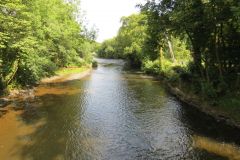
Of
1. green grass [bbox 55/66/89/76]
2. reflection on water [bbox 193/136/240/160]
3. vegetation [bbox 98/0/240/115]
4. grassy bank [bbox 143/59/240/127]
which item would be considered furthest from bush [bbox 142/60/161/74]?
reflection on water [bbox 193/136/240/160]

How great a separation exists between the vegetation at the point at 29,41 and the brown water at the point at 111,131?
3.83 meters

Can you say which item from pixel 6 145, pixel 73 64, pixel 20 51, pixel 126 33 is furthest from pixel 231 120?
pixel 126 33

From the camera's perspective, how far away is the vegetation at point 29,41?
76.9 feet

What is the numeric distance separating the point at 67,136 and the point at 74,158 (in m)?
3.51

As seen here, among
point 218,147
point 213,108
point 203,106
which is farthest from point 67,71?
point 218,147

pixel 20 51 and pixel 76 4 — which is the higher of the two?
pixel 76 4

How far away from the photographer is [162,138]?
60.5 feet

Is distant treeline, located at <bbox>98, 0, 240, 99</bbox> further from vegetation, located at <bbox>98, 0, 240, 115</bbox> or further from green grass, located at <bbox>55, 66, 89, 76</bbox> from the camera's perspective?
green grass, located at <bbox>55, 66, 89, 76</bbox>

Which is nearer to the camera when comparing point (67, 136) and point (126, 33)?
point (67, 136)

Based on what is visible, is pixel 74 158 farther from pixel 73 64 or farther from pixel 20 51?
pixel 73 64

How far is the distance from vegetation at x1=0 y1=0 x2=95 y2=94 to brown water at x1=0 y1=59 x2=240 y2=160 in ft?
12.6

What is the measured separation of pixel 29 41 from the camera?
82.1ft

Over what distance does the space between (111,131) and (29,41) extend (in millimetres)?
11672

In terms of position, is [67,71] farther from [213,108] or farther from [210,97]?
[213,108]
